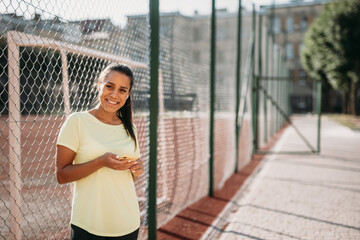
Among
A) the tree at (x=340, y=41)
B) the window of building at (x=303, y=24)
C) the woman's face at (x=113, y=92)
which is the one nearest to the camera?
the woman's face at (x=113, y=92)

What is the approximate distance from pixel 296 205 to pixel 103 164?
4.10 meters

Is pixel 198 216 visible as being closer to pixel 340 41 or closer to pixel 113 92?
pixel 113 92

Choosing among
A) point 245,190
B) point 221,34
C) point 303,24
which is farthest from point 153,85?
point 303,24

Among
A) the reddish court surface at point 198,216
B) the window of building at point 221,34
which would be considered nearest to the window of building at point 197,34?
the reddish court surface at point 198,216

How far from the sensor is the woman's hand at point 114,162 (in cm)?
186

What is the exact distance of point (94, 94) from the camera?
3234 mm

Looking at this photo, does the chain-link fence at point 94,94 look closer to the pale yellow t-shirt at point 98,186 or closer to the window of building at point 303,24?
the pale yellow t-shirt at point 98,186

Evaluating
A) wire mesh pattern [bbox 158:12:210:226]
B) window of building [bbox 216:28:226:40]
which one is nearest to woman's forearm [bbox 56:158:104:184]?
wire mesh pattern [bbox 158:12:210:226]

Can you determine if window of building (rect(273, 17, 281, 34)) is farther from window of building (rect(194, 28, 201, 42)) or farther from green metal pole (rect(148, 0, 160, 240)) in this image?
green metal pole (rect(148, 0, 160, 240))

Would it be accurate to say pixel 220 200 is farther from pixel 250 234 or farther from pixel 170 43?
pixel 170 43

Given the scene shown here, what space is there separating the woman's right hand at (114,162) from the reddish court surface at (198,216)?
7.62ft

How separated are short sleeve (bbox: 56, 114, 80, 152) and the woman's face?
0.72ft

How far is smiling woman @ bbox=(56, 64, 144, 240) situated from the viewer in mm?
1889

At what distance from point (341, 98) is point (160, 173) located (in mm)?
52180
